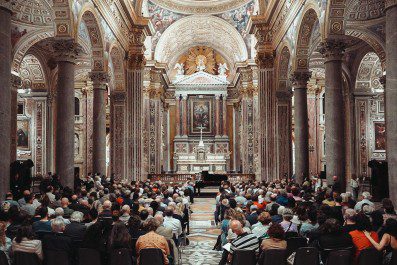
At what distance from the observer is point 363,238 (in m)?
7.16

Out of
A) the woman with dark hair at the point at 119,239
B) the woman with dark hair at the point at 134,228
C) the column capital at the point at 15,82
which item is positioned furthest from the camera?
the column capital at the point at 15,82

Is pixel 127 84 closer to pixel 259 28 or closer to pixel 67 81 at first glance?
pixel 259 28

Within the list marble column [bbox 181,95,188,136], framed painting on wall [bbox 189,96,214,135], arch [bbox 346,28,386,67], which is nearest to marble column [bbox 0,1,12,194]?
arch [bbox 346,28,386,67]

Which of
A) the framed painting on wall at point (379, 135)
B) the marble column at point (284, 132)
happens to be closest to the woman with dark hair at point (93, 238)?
the marble column at point (284, 132)

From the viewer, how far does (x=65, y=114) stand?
55.2 feet

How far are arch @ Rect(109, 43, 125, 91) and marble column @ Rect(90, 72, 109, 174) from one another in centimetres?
309

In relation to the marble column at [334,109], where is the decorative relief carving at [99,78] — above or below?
above

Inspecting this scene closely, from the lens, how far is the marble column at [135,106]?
26594 millimetres

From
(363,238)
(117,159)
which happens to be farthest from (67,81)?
(363,238)

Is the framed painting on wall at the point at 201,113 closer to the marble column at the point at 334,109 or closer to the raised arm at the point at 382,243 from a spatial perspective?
the marble column at the point at 334,109

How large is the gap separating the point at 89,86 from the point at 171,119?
41.7 ft

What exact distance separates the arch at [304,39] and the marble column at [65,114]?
9.30 metres

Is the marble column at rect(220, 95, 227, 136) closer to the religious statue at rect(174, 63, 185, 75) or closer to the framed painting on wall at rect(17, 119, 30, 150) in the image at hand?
the religious statue at rect(174, 63, 185, 75)

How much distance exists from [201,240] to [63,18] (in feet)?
28.9
